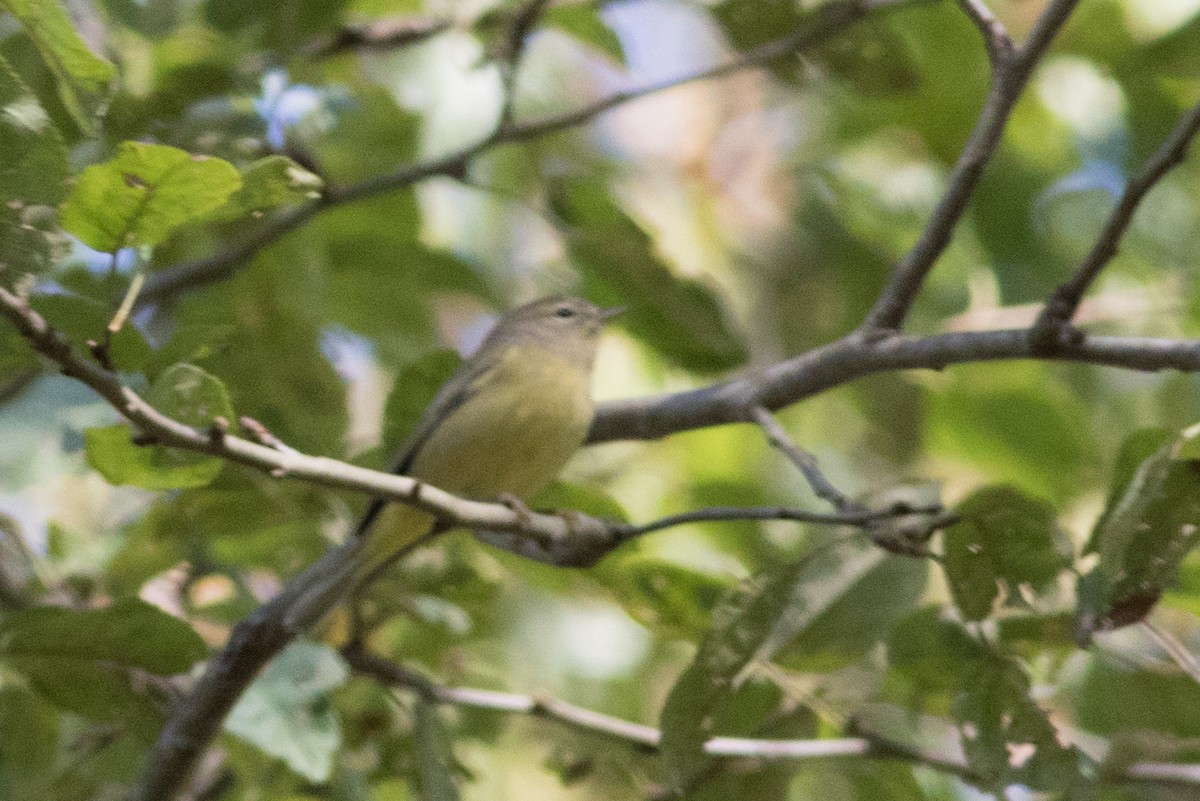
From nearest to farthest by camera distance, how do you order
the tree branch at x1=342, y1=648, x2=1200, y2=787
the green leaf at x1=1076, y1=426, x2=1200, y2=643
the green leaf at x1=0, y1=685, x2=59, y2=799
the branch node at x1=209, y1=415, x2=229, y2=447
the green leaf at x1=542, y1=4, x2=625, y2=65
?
the branch node at x1=209, y1=415, x2=229, y2=447, the green leaf at x1=1076, y1=426, x2=1200, y2=643, the tree branch at x1=342, y1=648, x2=1200, y2=787, the green leaf at x1=0, y1=685, x2=59, y2=799, the green leaf at x1=542, y1=4, x2=625, y2=65

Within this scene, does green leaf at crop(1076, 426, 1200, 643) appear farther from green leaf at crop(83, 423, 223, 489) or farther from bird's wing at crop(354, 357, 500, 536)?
bird's wing at crop(354, 357, 500, 536)

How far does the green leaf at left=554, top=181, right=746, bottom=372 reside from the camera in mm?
3029

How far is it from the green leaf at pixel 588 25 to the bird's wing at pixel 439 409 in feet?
2.73

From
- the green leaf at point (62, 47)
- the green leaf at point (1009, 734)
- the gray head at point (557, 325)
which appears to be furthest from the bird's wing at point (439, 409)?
the green leaf at point (1009, 734)

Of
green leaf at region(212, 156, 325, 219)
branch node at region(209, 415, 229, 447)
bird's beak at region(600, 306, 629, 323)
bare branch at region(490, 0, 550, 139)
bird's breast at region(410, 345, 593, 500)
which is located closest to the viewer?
branch node at region(209, 415, 229, 447)

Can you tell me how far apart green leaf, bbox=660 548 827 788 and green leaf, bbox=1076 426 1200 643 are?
1.52 ft

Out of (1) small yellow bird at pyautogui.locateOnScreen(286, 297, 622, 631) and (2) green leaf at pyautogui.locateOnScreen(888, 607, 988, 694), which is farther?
(1) small yellow bird at pyautogui.locateOnScreen(286, 297, 622, 631)

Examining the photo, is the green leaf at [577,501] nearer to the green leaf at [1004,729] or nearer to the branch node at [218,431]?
the green leaf at [1004,729]

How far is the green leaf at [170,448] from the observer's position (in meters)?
1.60

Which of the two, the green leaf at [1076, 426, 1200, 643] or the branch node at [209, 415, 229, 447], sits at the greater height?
the branch node at [209, 415, 229, 447]

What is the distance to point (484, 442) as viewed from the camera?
310 cm

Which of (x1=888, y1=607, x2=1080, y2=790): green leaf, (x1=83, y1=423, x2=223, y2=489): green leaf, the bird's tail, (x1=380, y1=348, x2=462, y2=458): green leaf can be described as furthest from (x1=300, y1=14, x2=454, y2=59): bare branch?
(x1=888, y1=607, x2=1080, y2=790): green leaf

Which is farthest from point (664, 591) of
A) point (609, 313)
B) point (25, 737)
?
point (609, 313)

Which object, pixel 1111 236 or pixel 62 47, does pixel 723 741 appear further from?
pixel 62 47
